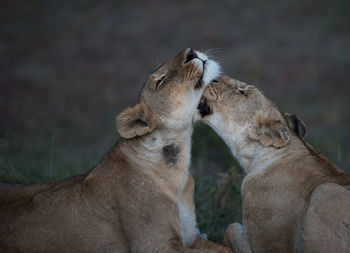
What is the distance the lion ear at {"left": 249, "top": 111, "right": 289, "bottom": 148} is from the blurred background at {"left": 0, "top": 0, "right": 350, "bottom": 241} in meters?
5.55

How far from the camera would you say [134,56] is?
63.1 feet

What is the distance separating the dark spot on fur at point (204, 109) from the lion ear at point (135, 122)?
47 centimetres

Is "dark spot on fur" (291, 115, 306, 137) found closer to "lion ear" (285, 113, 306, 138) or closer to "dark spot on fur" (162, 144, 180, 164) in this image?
"lion ear" (285, 113, 306, 138)

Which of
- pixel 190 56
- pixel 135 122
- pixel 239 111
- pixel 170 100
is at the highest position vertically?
pixel 190 56

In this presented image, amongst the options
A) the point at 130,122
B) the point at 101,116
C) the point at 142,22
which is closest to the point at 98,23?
the point at 142,22

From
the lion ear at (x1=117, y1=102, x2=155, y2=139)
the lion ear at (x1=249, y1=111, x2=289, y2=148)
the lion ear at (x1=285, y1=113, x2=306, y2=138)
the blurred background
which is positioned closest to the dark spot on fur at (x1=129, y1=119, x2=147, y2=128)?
the lion ear at (x1=117, y1=102, x2=155, y2=139)

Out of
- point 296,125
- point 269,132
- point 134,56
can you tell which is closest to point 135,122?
point 269,132

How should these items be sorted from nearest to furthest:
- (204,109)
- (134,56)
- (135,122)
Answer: (135,122), (204,109), (134,56)

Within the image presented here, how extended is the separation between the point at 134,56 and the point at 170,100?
1475 cm

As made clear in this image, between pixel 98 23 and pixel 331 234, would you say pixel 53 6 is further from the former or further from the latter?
pixel 331 234

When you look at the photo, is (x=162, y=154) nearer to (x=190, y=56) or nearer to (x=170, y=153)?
(x=170, y=153)

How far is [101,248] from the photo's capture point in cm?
438

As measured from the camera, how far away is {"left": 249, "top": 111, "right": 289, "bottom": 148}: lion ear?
15.7 feet

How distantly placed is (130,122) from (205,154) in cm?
416
